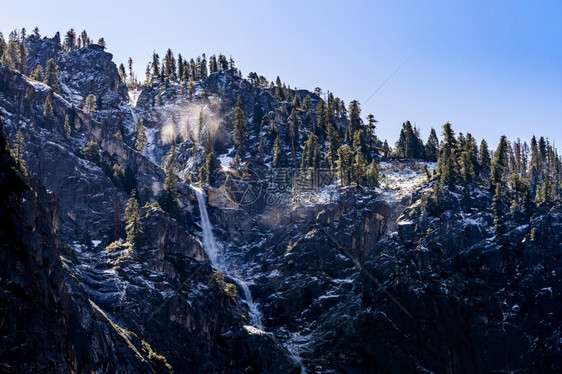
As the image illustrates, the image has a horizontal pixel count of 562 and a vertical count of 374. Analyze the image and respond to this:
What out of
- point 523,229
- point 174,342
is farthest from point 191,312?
point 523,229

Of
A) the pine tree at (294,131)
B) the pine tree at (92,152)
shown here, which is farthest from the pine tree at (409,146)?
the pine tree at (92,152)

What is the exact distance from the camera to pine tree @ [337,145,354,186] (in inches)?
5851

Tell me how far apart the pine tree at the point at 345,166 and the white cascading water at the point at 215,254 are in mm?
30829

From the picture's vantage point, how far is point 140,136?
180500mm

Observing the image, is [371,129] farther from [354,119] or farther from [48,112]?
[48,112]

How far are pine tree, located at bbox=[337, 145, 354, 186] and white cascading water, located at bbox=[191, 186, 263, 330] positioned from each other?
1214 inches

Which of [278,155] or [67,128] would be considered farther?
[278,155]

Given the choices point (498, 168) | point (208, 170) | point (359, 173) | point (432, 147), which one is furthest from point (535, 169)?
point (208, 170)

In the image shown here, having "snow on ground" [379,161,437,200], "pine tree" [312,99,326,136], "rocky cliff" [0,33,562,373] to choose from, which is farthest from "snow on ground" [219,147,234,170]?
"snow on ground" [379,161,437,200]

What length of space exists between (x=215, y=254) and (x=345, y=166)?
35.3 metres

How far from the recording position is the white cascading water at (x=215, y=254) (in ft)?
406

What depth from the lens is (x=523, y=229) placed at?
123562mm

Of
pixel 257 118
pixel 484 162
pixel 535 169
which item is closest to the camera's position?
pixel 484 162

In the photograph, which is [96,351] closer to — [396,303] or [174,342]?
[174,342]
